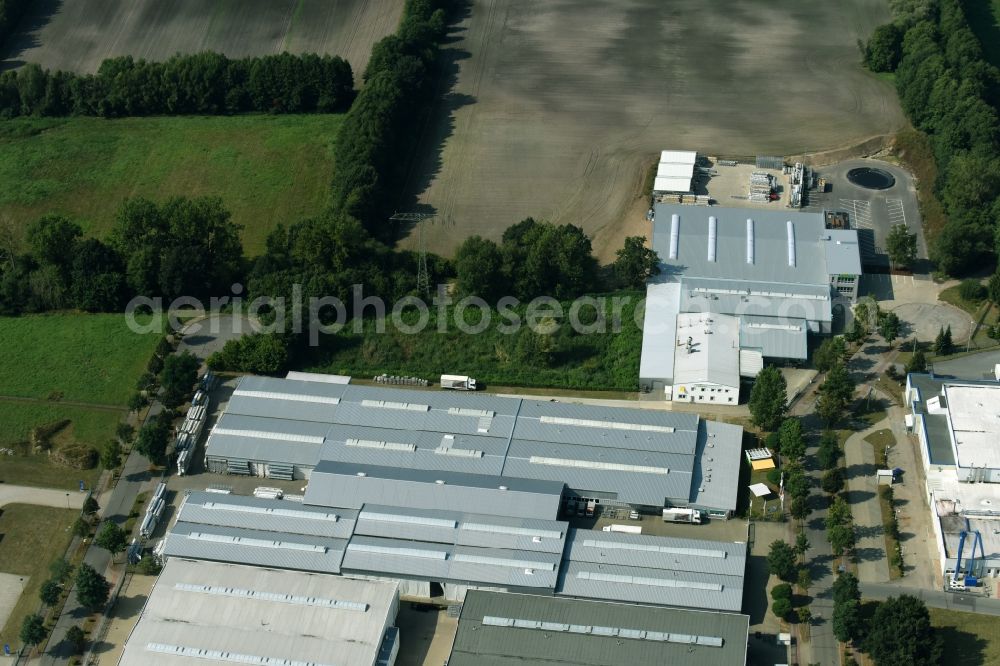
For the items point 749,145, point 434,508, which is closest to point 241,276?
point 434,508

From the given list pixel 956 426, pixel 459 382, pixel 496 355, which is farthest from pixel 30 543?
pixel 956 426

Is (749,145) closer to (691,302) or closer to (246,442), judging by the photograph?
(691,302)

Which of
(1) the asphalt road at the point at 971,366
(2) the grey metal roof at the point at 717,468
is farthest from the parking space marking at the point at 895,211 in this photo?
(2) the grey metal roof at the point at 717,468

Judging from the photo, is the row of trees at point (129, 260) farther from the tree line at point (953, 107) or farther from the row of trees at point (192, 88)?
the tree line at point (953, 107)

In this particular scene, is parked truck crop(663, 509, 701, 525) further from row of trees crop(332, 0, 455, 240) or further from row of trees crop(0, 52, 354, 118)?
row of trees crop(0, 52, 354, 118)

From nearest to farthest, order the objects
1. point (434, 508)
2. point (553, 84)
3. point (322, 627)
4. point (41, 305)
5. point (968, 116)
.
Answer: point (322, 627)
point (434, 508)
point (41, 305)
point (968, 116)
point (553, 84)
